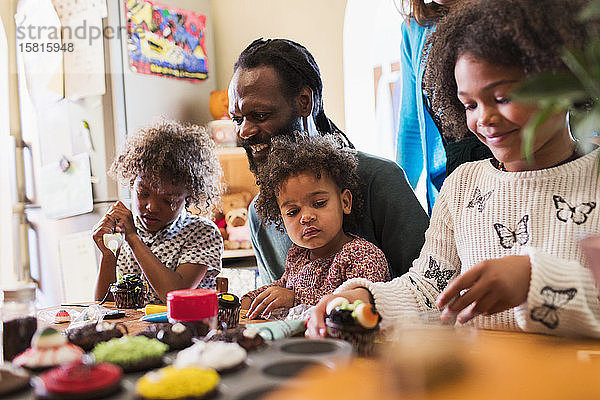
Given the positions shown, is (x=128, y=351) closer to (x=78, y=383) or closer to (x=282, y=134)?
(x=78, y=383)

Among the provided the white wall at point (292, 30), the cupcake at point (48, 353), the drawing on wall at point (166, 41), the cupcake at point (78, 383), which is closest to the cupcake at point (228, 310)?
the cupcake at point (48, 353)

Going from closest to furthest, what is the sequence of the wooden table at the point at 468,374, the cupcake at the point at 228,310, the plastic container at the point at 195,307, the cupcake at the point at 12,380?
the wooden table at the point at 468,374, the cupcake at the point at 12,380, the plastic container at the point at 195,307, the cupcake at the point at 228,310

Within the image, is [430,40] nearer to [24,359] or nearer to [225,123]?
[24,359]

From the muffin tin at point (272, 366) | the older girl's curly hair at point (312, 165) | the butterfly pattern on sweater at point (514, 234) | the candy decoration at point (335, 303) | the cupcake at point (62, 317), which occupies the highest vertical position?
the older girl's curly hair at point (312, 165)

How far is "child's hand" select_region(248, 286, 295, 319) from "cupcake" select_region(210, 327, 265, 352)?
1.50 ft

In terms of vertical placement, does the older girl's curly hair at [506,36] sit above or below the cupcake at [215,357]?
above

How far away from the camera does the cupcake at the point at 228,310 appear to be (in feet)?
3.35

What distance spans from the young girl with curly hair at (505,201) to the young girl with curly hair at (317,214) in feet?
0.88

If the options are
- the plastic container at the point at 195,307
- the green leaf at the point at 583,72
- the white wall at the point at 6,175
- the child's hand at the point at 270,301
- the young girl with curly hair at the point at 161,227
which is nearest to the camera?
the green leaf at the point at 583,72

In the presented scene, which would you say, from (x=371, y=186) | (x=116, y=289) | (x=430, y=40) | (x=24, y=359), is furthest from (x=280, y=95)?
(x=24, y=359)

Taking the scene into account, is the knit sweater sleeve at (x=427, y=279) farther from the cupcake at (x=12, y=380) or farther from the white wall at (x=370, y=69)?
the white wall at (x=370, y=69)

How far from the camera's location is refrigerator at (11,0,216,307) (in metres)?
2.85

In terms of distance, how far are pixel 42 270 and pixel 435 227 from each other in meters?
2.69

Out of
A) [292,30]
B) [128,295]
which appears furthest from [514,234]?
[292,30]
